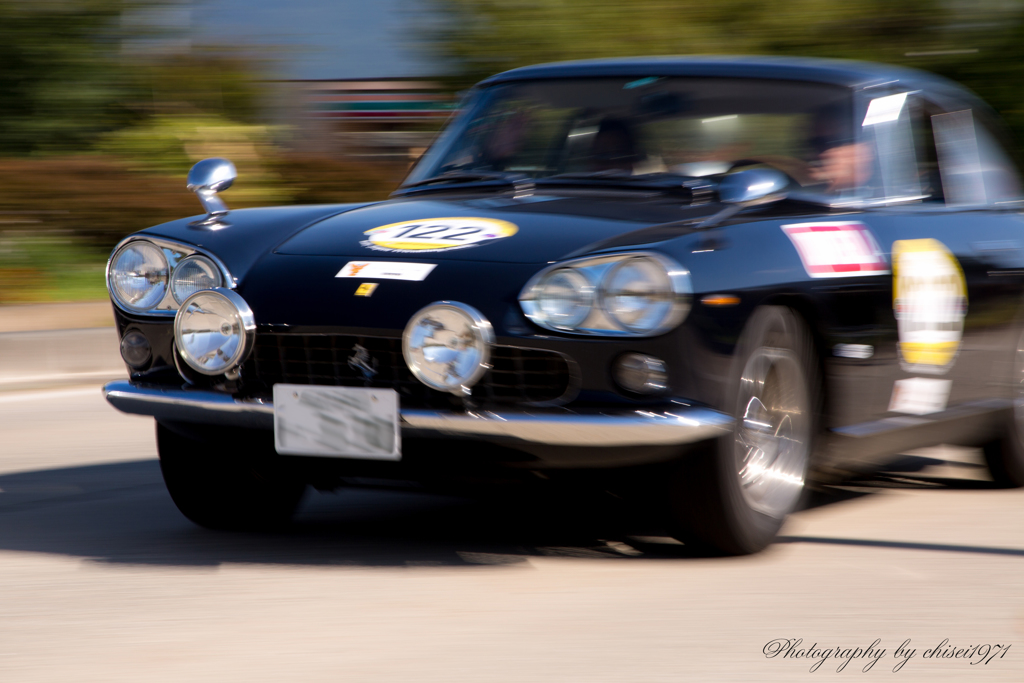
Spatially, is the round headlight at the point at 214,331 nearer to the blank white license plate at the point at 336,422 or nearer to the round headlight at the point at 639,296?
the blank white license plate at the point at 336,422

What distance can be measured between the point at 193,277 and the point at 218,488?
710 millimetres

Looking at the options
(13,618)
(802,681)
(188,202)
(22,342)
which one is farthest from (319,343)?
(188,202)

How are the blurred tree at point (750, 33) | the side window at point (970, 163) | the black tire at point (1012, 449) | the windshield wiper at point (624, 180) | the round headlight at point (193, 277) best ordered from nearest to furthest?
the round headlight at point (193, 277), the windshield wiper at point (624, 180), the side window at point (970, 163), the black tire at point (1012, 449), the blurred tree at point (750, 33)

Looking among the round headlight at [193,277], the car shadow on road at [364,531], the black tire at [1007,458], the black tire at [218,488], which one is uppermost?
the round headlight at [193,277]

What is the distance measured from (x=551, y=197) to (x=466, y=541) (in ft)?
3.48

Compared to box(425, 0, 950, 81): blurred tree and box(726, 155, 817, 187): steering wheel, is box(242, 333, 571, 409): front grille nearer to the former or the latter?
box(726, 155, 817, 187): steering wheel

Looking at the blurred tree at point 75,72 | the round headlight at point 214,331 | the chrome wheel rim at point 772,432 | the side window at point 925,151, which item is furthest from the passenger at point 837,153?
the blurred tree at point 75,72

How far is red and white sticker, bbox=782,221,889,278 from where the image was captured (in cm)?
396

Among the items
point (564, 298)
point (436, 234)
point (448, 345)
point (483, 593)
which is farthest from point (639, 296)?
point (483, 593)

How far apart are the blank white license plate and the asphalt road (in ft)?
1.16

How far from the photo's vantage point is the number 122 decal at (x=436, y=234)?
3783mm

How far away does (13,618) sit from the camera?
133 inches

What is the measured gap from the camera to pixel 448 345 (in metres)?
3.54

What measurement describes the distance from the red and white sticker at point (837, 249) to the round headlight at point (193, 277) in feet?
5.26
